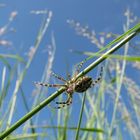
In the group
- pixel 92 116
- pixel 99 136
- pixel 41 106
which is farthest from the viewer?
pixel 92 116

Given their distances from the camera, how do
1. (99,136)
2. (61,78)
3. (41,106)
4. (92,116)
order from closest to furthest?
(41,106)
(61,78)
(99,136)
(92,116)

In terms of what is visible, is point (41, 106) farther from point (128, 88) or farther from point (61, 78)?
point (128, 88)

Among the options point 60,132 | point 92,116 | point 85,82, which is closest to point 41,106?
point 85,82

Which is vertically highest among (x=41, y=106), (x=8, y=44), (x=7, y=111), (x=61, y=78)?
(x=8, y=44)

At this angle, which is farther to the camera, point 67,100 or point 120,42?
point 67,100

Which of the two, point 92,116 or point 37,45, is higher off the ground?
point 37,45

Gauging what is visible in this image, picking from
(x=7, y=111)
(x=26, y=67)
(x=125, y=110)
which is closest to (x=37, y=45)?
(x=26, y=67)

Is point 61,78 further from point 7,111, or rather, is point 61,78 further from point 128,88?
point 128,88
